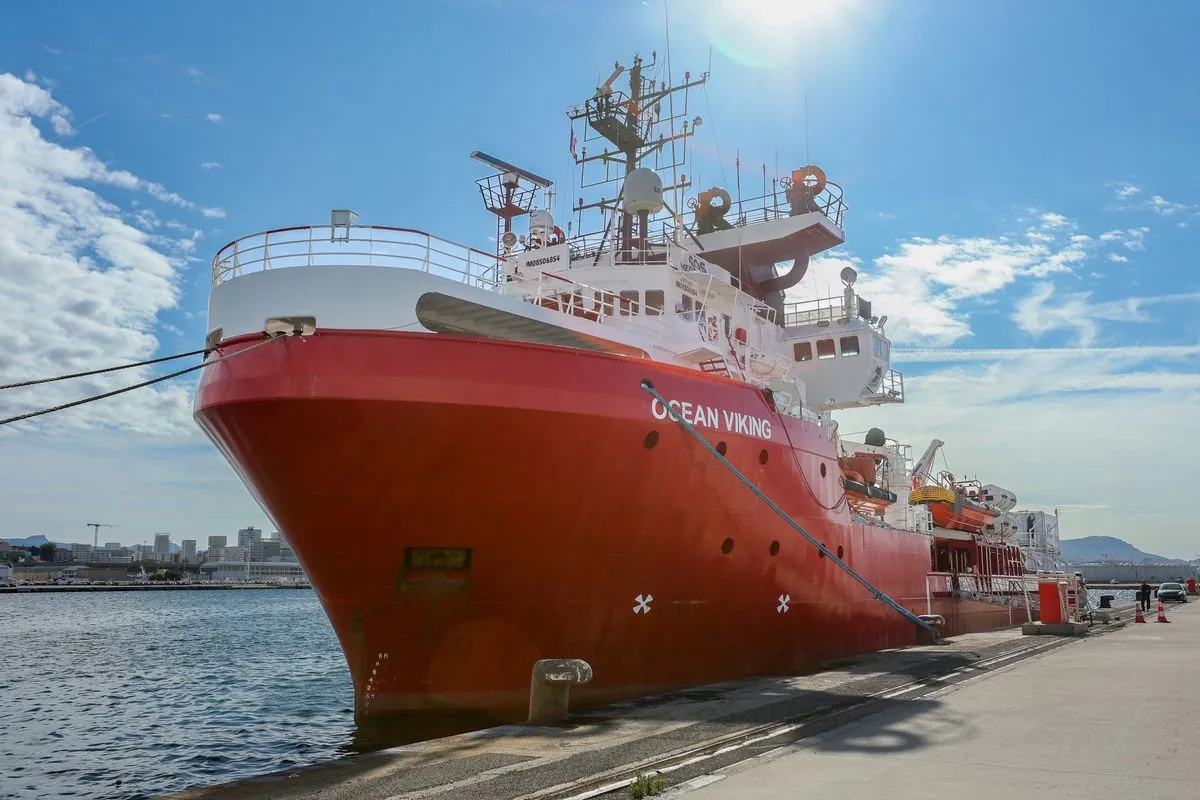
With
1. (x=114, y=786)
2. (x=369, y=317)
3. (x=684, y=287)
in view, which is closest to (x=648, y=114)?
(x=684, y=287)

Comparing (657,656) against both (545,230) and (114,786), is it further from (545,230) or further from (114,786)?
(545,230)

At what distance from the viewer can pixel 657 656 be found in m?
12.2

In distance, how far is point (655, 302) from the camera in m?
15.6

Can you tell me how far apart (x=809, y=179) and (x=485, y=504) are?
53.2 feet

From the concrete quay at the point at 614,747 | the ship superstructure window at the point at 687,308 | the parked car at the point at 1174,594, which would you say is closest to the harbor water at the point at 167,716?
the concrete quay at the point at 614,747

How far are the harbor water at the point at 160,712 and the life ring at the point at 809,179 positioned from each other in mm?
17124

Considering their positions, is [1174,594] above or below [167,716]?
below

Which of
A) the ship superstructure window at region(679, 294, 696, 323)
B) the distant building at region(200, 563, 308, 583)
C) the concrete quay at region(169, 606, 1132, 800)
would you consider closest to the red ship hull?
the concrete quay at region(169, 606, 1132, 800)

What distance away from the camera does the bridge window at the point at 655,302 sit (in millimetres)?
15459

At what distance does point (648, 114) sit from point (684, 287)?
5.57m

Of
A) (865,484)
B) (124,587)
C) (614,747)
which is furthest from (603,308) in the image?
(124,587)

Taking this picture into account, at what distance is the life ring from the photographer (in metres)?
23.0

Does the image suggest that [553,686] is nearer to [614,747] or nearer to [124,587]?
[614,747]

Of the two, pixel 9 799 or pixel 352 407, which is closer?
pixel 352 407
